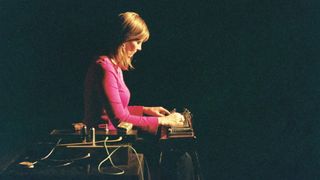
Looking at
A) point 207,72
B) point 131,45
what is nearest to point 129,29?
point 131,45

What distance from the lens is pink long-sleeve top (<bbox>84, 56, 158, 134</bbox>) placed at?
9.96 feet

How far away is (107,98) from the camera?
3.01 m

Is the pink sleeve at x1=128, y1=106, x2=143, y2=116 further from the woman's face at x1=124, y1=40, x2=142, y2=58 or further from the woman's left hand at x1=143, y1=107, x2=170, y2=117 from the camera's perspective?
the woman's face at x1=124, y1=40, x2=142, y2=58

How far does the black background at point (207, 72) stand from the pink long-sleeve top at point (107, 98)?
135 centimetres

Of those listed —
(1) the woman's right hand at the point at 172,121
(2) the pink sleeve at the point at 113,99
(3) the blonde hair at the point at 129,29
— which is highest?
(3) the blonde hair at the point at 129,29

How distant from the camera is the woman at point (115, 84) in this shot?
10.0 feet

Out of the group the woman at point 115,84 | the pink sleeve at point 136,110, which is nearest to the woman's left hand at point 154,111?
the pink sleeve at point 136,110

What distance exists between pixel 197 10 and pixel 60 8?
1336 millimetres

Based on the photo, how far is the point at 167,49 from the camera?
15.3ft

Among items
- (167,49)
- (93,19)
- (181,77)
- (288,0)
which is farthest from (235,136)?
(93,19)

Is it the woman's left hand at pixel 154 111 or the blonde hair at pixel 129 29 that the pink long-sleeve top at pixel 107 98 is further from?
the woman's left hand at pixel 154 111

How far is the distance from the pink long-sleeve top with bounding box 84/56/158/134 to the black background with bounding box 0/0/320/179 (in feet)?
4.44

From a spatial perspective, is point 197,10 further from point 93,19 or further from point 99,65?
point 99,65

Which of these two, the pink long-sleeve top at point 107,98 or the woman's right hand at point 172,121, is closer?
the pink long-sleeve top at point 107,98
